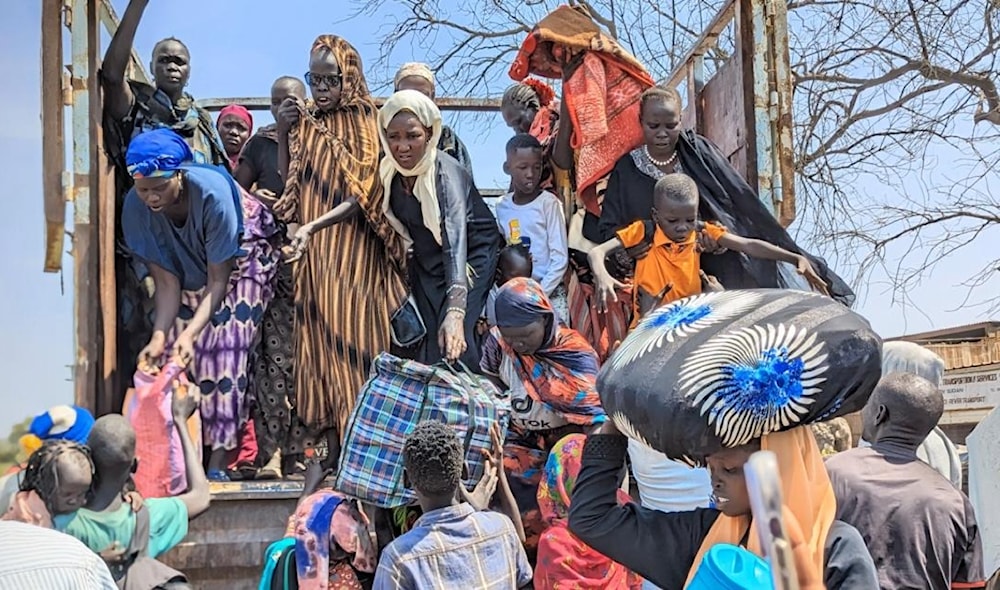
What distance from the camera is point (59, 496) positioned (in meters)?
2.94

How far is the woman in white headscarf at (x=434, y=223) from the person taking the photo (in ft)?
14.8

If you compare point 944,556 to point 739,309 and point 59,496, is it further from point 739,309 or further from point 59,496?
point 59,496

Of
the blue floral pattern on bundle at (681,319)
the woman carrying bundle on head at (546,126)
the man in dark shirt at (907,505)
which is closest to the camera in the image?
the blue floral pattern on bundle at (681,319)

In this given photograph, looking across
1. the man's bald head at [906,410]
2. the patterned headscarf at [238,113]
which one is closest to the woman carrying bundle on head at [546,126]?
the patterned headscarf at [238,113]

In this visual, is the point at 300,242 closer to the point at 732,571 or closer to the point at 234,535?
the point at 234,535

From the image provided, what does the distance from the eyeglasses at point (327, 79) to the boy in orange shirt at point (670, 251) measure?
137 cm

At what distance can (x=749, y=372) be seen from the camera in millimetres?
1877

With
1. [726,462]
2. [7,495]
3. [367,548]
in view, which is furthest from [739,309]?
[7,495]

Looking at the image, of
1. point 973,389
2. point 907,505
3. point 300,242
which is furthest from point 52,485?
point 973,389

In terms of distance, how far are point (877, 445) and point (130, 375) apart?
10.9 feet

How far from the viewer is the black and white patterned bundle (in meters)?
1.88

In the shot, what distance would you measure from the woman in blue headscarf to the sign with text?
937 cm

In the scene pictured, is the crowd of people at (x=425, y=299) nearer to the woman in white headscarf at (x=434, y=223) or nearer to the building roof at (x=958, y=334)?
the woman in white headscarf at (x=434, y=223)

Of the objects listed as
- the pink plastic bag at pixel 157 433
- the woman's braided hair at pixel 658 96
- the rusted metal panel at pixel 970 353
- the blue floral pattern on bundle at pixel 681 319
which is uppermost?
the woman's braided hair at pixel 658 96
